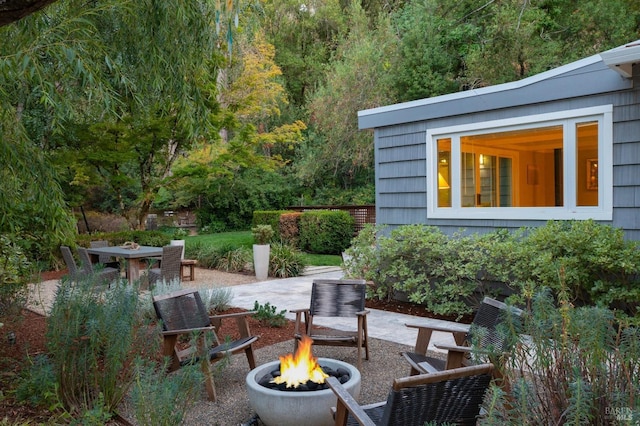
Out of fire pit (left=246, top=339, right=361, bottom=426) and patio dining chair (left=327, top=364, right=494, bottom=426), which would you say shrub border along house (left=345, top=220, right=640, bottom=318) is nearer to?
fire pit (left=246, top=339, right=361, bottom=426)

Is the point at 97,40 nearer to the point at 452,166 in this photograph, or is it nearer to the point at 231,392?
the point at 231,392

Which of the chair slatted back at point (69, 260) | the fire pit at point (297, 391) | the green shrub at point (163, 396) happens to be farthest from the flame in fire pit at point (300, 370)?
the chair slatted back at point (69, 260)

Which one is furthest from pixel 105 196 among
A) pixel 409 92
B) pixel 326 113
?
pixel 409 92

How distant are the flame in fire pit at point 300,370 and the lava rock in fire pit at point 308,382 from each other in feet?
0.07

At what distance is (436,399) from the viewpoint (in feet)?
6.94

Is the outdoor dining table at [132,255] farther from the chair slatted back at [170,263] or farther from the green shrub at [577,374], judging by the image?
the green shrub at [577,374]

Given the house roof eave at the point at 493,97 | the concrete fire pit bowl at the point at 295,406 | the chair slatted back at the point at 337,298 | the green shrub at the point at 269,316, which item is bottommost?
the green shrub at the point at 269,316

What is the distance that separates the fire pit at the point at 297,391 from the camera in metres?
2.92

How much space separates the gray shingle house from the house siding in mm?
12

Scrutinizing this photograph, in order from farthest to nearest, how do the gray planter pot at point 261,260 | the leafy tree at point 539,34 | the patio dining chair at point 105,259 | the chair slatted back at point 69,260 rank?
the leafy tree at point 539,34, the gray planter pot at point 261,260, the patio dining chair at point 105,259, the chair slatted back at point 69,260

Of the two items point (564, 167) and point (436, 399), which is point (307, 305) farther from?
point (436, 399)

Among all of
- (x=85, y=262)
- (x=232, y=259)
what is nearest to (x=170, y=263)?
(x=85, y=262)

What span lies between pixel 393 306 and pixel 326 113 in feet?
44.9

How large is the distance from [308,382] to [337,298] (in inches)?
72.0
